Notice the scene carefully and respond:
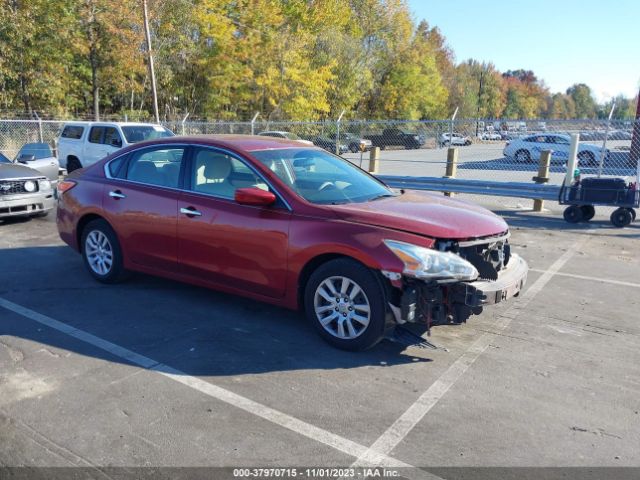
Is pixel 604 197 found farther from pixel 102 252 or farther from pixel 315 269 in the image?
pixel 102 252

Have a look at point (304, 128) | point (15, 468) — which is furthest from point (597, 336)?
point (304, 128)

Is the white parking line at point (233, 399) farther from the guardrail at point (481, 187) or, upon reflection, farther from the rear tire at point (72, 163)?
the rear tire at point (72, 163)

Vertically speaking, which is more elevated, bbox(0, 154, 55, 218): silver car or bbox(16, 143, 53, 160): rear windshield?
bbox(16, 143, 53, 160): rear windshield

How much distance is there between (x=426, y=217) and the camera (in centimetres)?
441

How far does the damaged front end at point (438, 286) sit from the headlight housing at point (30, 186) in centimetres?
781

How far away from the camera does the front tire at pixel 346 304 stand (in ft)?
13.6

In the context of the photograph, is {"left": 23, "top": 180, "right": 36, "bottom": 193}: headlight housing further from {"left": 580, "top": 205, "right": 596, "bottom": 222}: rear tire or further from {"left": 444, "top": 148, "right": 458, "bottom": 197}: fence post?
{"left": 580, "top": 205, "right": 596, "bottom": 222}: rear tire

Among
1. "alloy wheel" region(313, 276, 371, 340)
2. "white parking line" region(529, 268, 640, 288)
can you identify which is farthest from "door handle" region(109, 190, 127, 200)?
"white parking line" region(529, 268, 640, 288)

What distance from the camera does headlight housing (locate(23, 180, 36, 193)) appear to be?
31.2ft

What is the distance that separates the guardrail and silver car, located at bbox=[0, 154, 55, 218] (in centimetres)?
740

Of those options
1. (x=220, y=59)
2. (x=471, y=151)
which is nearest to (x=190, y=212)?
(x=471, y=151)

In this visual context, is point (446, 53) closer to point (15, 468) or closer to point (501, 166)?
point (501, 166)

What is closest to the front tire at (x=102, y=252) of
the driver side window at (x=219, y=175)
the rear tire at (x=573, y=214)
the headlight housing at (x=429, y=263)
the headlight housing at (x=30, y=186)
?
the driver side window at (x=219, y=175)

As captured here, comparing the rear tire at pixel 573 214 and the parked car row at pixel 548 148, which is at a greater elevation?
the parked car row at pixel 548 148
